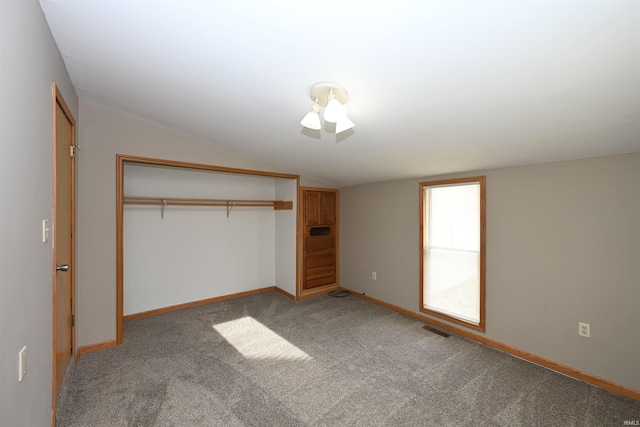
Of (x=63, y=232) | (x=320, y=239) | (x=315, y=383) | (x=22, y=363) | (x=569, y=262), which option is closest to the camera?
(x=22, y=363)

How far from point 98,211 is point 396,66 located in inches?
123

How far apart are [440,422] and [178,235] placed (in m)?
3.76

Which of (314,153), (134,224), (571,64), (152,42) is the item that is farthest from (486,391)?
(134,224)

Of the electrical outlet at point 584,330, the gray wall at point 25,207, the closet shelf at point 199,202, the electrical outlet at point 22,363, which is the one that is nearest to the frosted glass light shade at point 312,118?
the gray wall at point 25,207

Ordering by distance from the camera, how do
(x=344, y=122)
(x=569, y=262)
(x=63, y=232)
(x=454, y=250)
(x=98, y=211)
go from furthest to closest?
1. (x=454, y=250)
2. (x=98, y=211)
3. (x=569, y=262)
4. (x=63, y=232)
5. (x=344, y=122)

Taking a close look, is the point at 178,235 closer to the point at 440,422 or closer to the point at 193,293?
the point at 193,293

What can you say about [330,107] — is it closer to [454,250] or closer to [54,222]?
[54,222]

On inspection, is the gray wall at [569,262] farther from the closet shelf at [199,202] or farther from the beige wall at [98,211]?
the beige wall at [98,211]

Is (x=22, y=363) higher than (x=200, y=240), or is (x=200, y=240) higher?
(x=200, y=240)

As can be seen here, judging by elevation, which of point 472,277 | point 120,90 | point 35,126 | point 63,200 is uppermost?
point 120,90

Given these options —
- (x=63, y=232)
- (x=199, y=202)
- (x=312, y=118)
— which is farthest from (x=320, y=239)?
(x=63, y=232)

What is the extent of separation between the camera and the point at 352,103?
2.07 metres

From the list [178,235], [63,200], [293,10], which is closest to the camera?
[293,10]

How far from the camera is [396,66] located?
5.27 ft
